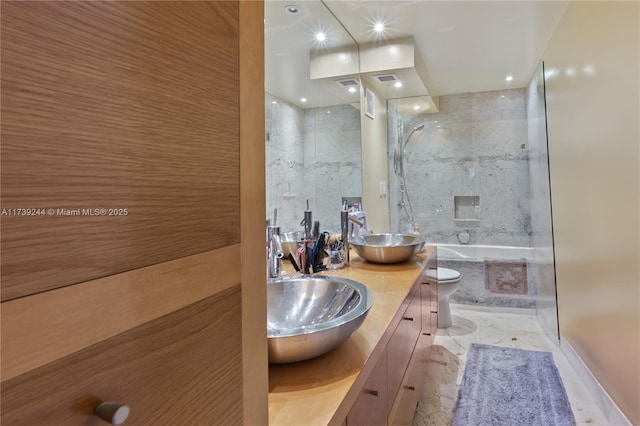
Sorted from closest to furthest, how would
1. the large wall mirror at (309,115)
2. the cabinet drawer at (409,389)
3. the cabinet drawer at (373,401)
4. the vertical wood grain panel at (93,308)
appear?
the vertical wood grain panel at (93,308)
the cabinet drawer at (373,401)
the cabinet drawer at (409,389)
the large wall mirror at (309,115)

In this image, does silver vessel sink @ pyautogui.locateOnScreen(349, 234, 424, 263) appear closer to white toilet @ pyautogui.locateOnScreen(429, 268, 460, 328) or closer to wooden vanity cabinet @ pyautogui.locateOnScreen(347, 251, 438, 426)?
wooden vanity cabinet @ pyautogui.locateOnScreen(347, 251, 438, 426)

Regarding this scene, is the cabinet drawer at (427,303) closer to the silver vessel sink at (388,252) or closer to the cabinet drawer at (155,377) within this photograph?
the silver vessel sink at (388,252)

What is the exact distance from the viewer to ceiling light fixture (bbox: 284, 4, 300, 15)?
Answer: 79.4 inches

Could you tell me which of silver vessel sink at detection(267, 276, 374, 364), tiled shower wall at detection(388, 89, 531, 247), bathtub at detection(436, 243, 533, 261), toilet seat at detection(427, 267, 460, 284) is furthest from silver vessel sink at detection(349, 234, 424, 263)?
bathtub at detection(436, 243, 533, 261)

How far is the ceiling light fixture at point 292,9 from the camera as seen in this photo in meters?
2.02

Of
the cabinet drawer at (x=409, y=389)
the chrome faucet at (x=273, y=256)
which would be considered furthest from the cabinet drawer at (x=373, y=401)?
the chrome faucet at (x=273, y=256)

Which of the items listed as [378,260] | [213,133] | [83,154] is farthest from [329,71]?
[83,154]

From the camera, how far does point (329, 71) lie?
98.0 inches

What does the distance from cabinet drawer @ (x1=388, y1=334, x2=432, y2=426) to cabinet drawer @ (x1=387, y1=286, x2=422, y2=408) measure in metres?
0.06

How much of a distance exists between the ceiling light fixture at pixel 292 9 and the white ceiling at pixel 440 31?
2 cm

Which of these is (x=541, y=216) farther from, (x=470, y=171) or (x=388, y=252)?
(x=388, y=252)

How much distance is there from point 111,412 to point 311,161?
204 cm

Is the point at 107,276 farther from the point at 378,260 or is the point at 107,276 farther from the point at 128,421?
the point at 378,260

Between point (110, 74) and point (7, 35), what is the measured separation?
0.25 ft
